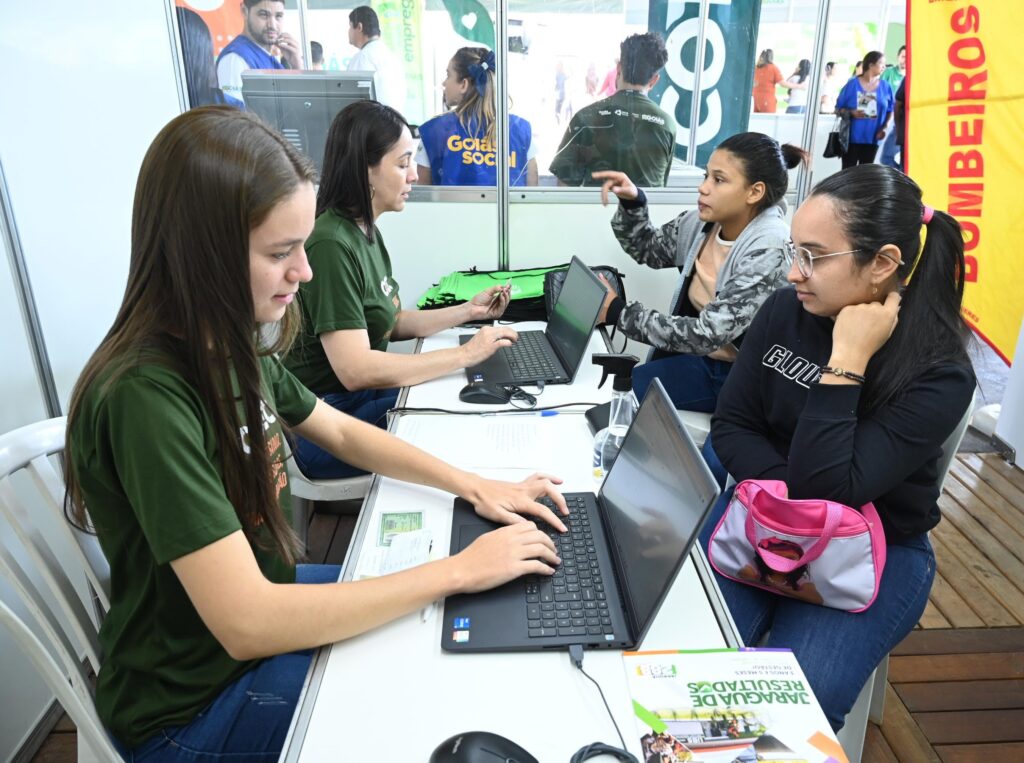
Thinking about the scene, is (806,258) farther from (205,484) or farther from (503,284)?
(503,284)

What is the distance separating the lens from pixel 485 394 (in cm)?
172

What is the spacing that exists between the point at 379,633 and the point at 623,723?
34 centimetres

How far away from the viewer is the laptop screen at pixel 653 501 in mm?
849

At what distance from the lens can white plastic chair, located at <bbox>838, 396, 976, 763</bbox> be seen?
1.36 m

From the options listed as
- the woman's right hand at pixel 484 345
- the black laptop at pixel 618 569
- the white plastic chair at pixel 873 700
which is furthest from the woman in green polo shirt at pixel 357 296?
the white plastic chair at pixel 873 700

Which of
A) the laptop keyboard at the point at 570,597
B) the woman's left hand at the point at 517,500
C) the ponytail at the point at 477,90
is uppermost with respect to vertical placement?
the ponytail at the point at 477,90

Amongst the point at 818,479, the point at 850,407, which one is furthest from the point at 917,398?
the point at 818,479

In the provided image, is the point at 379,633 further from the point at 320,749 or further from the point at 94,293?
the point at 94,293

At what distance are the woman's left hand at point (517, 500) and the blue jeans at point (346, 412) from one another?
0.61 meters

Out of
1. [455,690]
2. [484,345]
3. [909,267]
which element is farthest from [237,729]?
[909,267]

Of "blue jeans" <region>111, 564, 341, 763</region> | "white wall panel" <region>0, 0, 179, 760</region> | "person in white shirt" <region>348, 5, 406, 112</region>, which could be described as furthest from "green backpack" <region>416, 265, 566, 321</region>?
"blue jeans" <region>111, 564, 341, 763</region>

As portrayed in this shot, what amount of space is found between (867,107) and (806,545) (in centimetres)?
558

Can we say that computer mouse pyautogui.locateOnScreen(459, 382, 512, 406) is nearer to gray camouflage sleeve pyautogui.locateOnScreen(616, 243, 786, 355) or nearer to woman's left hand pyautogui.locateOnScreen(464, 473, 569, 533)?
woman's left hand pyautogui.locateOnScreen(464, 473, 569, 533)

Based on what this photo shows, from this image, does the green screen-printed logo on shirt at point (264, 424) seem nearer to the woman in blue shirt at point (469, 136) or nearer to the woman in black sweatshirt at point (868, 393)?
the woman in black sweatshirt at point (868, 393)
